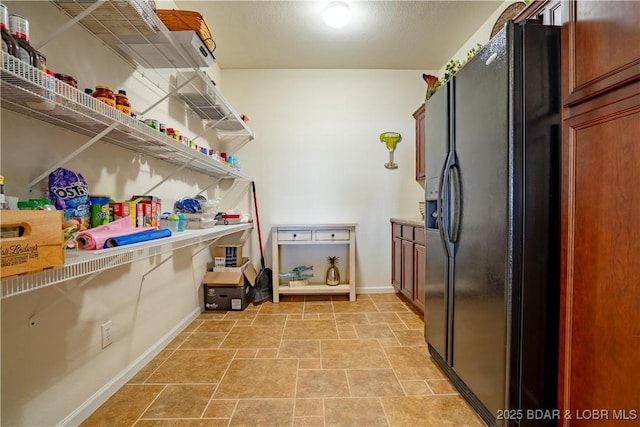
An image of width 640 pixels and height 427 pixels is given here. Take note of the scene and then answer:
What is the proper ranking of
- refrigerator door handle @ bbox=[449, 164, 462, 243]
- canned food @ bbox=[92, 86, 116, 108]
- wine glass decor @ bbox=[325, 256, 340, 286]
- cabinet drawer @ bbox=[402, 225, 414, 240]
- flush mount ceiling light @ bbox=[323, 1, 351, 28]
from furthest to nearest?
wine glass decor @ bbox=[325, 256, 340, 286] < cabinet drawer @ bbox=[402, 225, 414, 240] < flush mount ceiling light @ bbox=[323, 1, 351, 28] < refrigerator door handle @ bbox=[449, 164, 462, 243] < canned food @ bbox=[92, 86, 116, 108]

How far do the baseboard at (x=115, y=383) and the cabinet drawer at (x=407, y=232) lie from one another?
2265mm

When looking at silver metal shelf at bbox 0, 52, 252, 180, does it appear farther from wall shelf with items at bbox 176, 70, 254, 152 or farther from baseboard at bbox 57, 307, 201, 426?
baseboard at bbox 57, 307, 201, 426

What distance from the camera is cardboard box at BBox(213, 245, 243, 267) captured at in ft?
9.30

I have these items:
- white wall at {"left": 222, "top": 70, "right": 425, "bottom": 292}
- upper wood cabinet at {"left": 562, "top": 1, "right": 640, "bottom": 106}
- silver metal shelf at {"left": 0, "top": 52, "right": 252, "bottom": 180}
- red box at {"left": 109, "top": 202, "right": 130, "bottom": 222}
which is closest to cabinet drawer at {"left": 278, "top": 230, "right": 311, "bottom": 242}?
white wall at {"left": 222, "top": 70, "right": 425, "bottom": 292}

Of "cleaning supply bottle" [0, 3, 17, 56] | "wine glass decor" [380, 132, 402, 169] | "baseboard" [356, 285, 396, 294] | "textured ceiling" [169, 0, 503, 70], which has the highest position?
"textured ceiling" [169, 0, 503, 70]

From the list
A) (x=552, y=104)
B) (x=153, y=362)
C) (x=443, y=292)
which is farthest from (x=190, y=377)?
(x=552, y=104)

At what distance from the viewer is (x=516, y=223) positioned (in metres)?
1.11

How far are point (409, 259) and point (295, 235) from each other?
4.05 ft

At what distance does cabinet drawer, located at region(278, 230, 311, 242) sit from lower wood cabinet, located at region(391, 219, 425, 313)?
40.7 inches

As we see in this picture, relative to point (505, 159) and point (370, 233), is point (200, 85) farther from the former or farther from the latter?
point (370, 233)

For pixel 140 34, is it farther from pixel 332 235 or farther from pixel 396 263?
pixel 396 263

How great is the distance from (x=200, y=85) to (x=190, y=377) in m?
2.04

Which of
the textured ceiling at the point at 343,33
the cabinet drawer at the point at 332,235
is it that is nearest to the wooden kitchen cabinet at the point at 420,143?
the textured ceiling at the point at 343,33

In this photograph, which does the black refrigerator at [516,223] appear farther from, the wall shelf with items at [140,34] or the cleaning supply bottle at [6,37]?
the cleaning supply bottle at [6,37]
